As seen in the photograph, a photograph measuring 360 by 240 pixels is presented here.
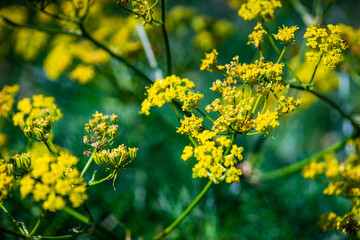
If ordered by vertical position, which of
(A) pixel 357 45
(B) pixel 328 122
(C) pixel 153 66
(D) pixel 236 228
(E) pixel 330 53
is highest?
(B) pixel 328 122

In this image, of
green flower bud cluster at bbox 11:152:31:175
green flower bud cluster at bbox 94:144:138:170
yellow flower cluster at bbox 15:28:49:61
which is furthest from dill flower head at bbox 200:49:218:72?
yellow flower cluster at bbox 15:28:49:61

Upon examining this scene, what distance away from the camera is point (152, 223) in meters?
1.63

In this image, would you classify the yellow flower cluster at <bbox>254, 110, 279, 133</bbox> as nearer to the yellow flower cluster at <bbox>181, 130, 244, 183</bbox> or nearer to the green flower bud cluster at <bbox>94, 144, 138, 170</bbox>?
the yellow flower cluster at <bbox>181, 130, 244, 183</bbox>

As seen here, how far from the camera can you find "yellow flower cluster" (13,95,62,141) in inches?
33.7

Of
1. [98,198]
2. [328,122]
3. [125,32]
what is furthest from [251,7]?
[328,122]

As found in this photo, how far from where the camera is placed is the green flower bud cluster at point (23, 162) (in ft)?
2.67

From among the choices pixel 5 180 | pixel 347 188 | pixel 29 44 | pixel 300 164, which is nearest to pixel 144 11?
pixel 5 180

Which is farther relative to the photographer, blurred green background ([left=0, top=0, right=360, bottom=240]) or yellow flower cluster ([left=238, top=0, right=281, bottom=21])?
blurred green background ([left=0, top=0, right=360, bottom=240])

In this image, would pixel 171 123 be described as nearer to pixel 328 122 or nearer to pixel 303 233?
pixel 303 233

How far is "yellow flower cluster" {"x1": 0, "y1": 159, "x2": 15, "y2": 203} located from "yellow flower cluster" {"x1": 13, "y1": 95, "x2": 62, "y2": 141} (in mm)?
119

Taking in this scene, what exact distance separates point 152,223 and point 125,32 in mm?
1146

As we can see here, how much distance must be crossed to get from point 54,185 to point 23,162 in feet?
0.51

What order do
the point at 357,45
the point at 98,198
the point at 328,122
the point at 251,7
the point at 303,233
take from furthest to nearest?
the point at 328,122 < the point at 98,198 < the point at 303,233 < the point at 357,45 < the point at 251,7

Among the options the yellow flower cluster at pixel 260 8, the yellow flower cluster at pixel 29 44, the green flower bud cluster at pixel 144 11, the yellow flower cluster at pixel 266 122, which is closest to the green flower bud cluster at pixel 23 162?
the green flower bud cluster at pixel 144 11
